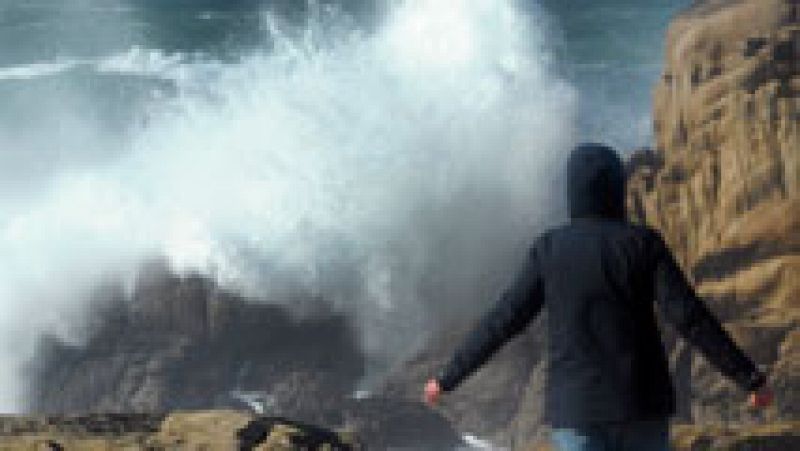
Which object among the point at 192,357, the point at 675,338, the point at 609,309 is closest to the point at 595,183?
the point at 609,309

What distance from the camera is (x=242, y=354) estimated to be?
26.6 meters

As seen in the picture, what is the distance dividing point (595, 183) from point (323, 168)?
93.8ft

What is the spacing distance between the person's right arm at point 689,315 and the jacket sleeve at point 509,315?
446mm

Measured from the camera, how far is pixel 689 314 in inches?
214

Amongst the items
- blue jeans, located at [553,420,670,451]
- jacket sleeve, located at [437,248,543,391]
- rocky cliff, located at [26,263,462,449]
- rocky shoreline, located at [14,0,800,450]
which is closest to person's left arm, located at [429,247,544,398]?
jacket sleeve, located at [437,248,543,391]

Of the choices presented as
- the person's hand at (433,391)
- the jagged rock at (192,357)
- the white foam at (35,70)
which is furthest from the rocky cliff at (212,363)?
the white foam at (35,70)

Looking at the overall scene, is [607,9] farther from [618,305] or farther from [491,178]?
[618,305]

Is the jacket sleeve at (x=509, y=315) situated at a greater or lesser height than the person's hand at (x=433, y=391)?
greater

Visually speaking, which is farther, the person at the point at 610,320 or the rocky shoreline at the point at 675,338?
the rocky shoreline at the point at 675,338

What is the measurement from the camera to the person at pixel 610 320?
214 inches

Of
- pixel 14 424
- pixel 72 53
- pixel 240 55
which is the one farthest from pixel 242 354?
pixel 72 53

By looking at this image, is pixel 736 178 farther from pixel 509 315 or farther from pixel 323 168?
pixel 323 168

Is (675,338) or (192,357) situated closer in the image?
(675,338)

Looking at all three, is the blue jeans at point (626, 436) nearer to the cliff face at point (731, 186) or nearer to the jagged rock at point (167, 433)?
the jagged rock at point (167, 433)
